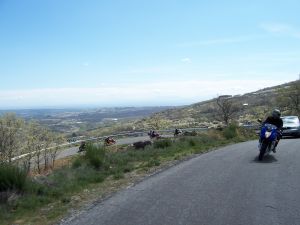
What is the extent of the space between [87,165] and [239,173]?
4787 mm

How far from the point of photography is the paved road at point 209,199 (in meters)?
6.76

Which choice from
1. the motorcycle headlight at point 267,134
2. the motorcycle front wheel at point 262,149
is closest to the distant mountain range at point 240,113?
the motorcycle headlight at point 267,134

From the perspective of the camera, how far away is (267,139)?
1386 centimetres

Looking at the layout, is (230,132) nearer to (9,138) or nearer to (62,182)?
(9,138)

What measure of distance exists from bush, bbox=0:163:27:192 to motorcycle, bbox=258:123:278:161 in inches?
295

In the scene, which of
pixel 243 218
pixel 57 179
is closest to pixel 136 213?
pixel 243 218

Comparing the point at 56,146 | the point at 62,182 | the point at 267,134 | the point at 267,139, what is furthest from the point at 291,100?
the point at 62,182

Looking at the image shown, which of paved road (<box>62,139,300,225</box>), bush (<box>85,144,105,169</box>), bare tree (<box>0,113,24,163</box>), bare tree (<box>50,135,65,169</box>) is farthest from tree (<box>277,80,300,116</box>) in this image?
paved road (<box>62,139,300,225</box>)

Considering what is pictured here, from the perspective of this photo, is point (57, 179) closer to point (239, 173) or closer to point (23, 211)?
point (23, 211)

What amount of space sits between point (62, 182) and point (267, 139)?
6853 mm

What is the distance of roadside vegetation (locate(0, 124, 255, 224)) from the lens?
789cm

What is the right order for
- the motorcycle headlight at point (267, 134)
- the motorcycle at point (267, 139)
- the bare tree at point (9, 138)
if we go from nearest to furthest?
the motorcycle at point (267, 139), the motorcycle headlight at point (267, 134), the bare tree at point (9, 138)

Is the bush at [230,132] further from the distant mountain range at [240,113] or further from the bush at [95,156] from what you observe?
the distant mountain range at [240,113]

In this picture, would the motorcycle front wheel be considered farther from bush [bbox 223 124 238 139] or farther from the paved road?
bush [bbox 223 124 238 139]
